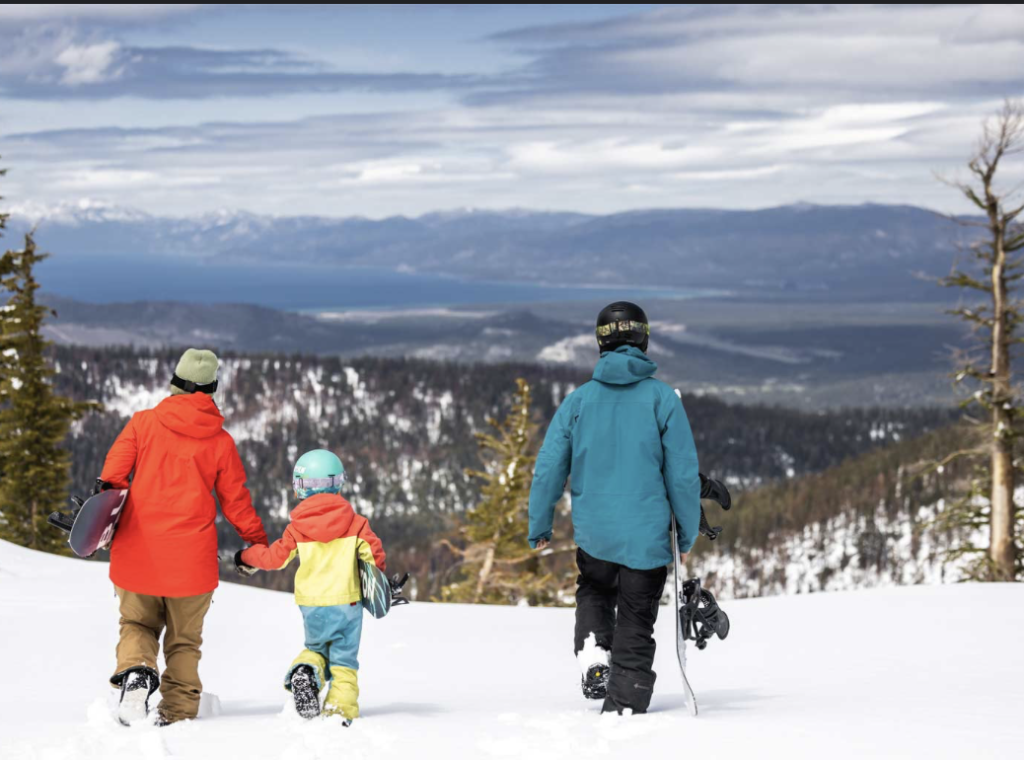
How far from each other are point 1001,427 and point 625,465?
64.5 feet

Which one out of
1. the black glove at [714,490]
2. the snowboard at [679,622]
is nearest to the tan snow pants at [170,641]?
the snowboard at [679,622]

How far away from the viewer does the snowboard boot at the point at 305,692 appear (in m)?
6.88

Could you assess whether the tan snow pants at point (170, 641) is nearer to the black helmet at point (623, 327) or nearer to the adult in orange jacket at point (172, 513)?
the adult in orange jacket at point (172, 513)

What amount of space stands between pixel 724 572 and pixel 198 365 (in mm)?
149542

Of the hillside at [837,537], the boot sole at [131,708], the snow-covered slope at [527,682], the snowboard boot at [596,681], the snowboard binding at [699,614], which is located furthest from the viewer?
the hillside at [837,537]

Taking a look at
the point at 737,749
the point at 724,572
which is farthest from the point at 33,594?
the point at 724,572

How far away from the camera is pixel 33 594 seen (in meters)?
13.1

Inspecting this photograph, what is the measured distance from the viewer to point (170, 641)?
7340mm

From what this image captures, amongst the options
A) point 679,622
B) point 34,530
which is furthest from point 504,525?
point 679,622

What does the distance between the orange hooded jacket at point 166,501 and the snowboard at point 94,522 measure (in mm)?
108

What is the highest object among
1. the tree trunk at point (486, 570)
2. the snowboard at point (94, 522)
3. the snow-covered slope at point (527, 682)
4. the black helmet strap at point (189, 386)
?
the black helmet strap at point (189, 386)

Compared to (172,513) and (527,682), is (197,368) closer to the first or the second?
(172,513)

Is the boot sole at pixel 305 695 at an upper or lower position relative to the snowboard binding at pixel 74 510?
lower

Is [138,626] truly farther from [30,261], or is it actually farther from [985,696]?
[30,261]
